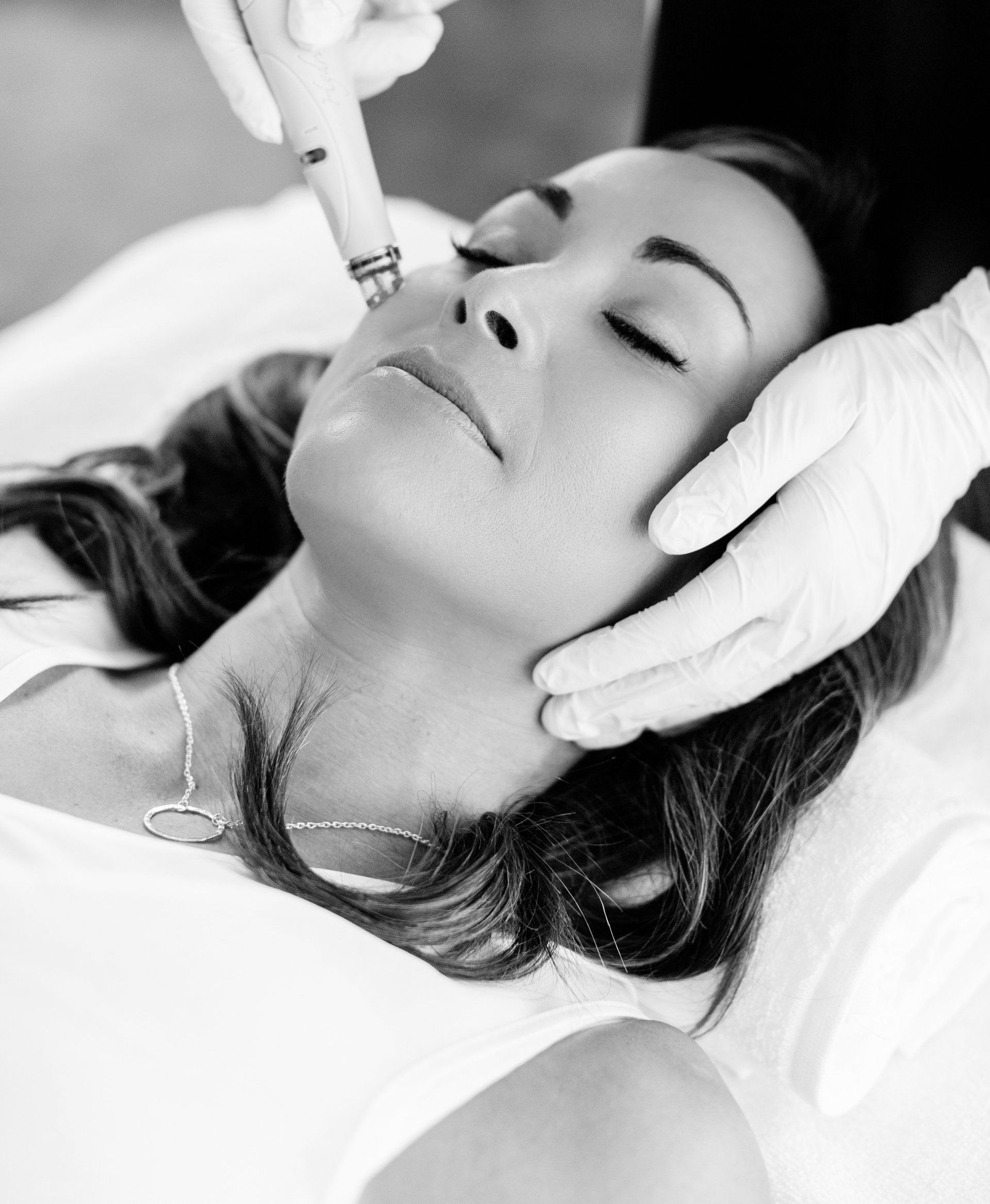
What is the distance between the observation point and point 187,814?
105 centimetres

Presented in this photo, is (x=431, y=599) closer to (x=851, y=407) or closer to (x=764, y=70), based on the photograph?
(x=851, y=407)

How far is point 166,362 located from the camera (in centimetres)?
182

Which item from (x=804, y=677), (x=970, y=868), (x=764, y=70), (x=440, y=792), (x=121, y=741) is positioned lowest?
(x=970, y=868)

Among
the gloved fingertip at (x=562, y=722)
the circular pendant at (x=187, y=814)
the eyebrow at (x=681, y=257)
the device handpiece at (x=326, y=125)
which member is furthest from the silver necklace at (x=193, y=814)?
the eyebrow at (x=681, y=257)

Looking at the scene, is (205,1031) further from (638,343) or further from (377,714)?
(638,343)

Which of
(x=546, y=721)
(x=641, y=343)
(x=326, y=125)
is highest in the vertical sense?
(x=326, y=125)

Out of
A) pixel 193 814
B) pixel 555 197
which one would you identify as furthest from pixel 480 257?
pixel 193 814

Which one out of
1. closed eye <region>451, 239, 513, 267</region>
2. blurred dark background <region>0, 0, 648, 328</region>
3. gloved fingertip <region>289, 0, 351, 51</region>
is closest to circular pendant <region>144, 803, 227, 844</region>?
closed eye <region>451, 239, 513, 267</region>

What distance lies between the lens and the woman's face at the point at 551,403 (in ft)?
3.18

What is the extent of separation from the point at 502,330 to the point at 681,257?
0.19 meters

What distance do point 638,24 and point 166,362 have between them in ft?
7.21

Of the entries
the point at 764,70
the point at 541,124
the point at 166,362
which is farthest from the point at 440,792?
the point at 541,124

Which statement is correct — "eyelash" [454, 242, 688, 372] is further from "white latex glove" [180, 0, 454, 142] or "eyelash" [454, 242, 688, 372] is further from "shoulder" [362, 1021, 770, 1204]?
"shoulder" [362, 1021, 770, 1204]

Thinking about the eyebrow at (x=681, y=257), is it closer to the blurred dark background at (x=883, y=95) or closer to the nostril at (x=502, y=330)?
the nostril at (x=502, y=330)
